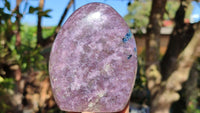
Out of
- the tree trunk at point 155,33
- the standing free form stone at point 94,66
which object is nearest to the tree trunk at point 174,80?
Result: the tree trunk at point 155,33

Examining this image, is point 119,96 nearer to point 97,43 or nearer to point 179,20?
point 97,43

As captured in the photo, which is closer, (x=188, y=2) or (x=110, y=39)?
(x=110, y=39)

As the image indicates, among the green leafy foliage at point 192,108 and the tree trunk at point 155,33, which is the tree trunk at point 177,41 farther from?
the green leafy foliage at point 192,108

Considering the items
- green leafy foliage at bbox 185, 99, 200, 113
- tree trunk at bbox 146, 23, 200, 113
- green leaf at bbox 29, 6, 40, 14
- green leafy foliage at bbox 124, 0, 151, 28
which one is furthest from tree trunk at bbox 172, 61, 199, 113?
green leaf at bbox 29, 6, 40, 14

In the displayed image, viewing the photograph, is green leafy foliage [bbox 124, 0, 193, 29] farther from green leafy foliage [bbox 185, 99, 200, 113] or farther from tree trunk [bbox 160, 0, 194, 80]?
green leafy foliage [bbox 185, 99, 200, 113]

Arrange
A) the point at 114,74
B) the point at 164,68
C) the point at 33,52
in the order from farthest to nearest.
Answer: the point at 164,68 → the point at 33,52 → the point at 114,74

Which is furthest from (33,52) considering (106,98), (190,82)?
(190,82)

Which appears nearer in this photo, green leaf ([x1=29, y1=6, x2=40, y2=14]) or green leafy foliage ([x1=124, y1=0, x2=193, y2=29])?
green leaf ([x1=29, y1=6, x2=40, y2=14])
